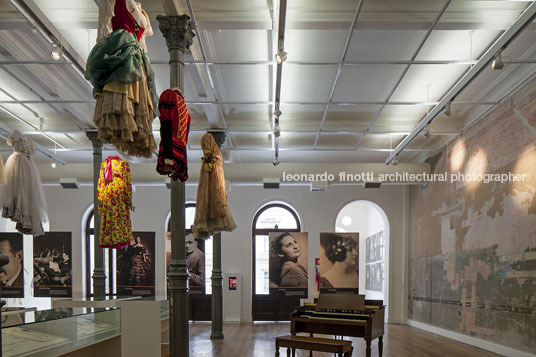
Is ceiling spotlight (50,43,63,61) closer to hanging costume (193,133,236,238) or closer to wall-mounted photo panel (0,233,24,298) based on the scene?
hanging costume (193,133,236,238)

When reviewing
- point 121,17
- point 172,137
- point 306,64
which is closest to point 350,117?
point 306,64

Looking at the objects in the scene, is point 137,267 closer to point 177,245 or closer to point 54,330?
point 177,245

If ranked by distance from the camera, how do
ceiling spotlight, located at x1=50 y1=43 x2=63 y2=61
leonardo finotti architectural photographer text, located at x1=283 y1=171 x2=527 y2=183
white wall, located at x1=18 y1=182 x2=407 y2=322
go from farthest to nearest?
white wall, located at x1=18 y1=182 x2=407 y2=322 → leonardo finotti architectural photographer text, located at x1=283 y1=171 x2=527 y2=183 → ceiling spotlight, located at x1=50 y1=43 x2=63 y2=61

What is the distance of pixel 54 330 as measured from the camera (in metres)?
4.52

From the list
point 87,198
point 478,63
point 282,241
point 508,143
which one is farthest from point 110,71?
point 87,198

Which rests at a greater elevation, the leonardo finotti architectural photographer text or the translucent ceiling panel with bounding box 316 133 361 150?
the translucent ceiling panel with bounding box 316 133 361 150

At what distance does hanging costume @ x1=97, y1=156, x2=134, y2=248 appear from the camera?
8266 millimetres

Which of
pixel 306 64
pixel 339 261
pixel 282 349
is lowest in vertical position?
pixel 282 349

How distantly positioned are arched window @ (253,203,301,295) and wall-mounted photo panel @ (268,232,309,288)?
656 millimetres

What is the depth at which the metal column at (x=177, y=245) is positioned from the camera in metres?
5.76

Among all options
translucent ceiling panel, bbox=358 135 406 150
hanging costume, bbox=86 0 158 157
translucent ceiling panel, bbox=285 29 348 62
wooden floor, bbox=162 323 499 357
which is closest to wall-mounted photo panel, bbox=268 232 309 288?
wooden floor, bbox=162 323 499 357

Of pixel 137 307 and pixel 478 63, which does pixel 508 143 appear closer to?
pixel 478 63

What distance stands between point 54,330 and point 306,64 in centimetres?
538

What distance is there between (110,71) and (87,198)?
14154mm
